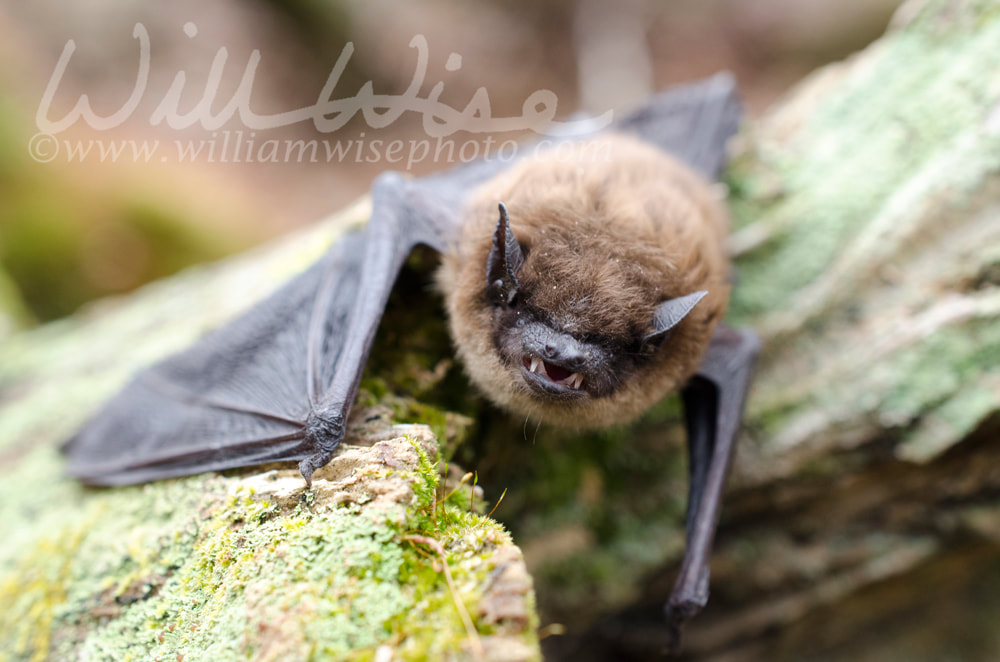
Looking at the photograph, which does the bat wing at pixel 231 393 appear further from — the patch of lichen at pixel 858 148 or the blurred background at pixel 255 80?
the blurred background at pixel 255 80

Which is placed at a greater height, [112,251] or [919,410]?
[112,251]

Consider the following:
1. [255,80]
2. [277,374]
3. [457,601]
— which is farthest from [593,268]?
[255,80]

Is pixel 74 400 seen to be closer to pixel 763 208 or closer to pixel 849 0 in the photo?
pixel 763 208

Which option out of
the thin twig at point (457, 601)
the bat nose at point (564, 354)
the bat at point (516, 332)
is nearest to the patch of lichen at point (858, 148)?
the bat at point (516, 332)

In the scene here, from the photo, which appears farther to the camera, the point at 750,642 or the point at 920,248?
the point at 750,642

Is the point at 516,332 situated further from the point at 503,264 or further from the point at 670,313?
the point at 670,313

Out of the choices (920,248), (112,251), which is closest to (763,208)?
(920,248)
